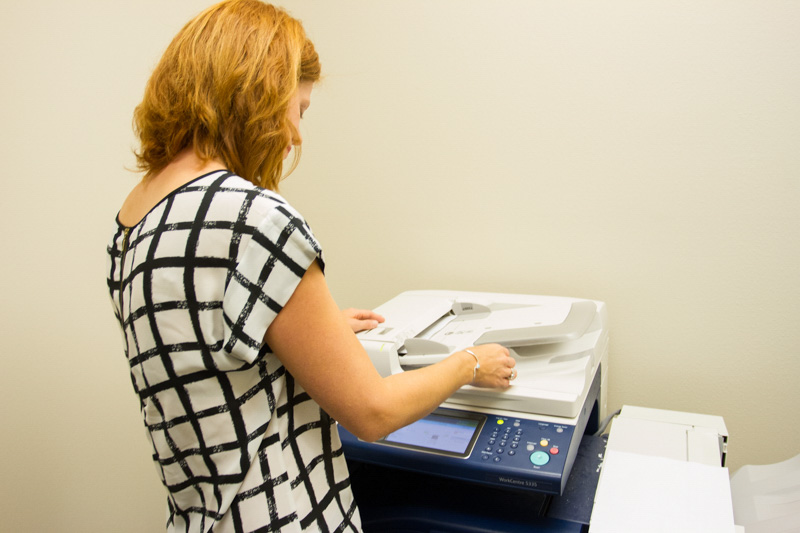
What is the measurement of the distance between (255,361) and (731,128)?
1.15 m

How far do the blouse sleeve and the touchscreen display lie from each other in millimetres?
405

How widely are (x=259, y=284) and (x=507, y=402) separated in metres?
0.54

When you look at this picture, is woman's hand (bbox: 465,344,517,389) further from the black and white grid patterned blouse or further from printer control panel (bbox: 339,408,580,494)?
the black and white grid patterned blouse

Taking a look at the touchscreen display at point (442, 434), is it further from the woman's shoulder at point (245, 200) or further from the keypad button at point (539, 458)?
the woman's shoulder at point (245, 200)

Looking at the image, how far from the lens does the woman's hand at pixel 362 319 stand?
1.20m

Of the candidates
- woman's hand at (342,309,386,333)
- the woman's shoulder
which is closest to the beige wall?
woman's hand at (342,309,386,333)

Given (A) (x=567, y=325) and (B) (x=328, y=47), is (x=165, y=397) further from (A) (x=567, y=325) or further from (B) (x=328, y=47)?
(B) (x=328, y=47)

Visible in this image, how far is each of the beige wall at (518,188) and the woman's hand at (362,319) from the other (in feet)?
1.48

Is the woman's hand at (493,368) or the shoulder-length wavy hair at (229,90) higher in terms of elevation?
the shoulder-length wavy hair at (229,90)

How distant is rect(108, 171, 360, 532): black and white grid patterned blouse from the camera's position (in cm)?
65

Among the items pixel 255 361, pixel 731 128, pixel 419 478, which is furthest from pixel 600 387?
pixel 255 361

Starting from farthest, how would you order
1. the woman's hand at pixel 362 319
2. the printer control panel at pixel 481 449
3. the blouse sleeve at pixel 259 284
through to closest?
the woman's hand at pixel 362 319, the printer control panel at pixel 481 449, the blouse sleeve at pixel 259 284

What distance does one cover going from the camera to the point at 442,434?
96 cm

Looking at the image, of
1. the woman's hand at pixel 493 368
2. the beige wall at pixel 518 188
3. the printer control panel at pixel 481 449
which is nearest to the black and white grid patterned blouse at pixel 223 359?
the printer control panel at pixel 481 449
